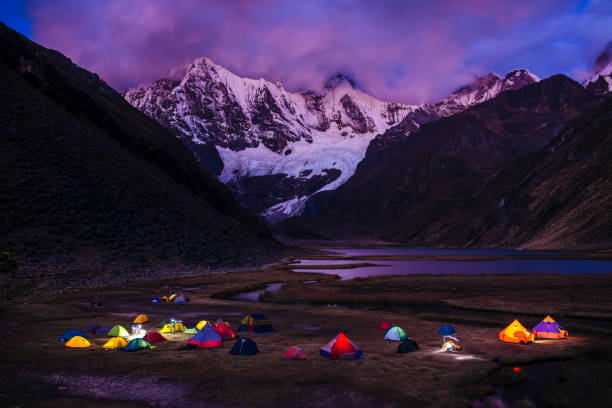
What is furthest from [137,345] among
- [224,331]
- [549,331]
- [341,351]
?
[549,331]

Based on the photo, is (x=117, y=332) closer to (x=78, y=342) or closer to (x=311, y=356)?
(x=78, y=342)

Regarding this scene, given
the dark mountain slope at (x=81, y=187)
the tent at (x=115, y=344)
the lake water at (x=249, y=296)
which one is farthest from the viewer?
the dark mountain slope at (x=81, y=187)

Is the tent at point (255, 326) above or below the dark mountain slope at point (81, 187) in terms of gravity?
below

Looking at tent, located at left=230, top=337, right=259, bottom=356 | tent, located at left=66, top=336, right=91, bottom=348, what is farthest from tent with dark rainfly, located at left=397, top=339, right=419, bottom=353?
tent, located at left=66, top=336, right=91, bottom=348

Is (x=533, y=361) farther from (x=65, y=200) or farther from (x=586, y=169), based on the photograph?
(x=586, y=169)

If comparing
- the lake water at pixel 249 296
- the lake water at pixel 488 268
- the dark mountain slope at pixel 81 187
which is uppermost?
the dark mountain slope at pixel 81 187

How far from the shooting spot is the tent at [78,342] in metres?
23.9

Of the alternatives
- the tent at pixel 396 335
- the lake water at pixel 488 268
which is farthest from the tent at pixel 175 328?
the lake water at pixel 488 268

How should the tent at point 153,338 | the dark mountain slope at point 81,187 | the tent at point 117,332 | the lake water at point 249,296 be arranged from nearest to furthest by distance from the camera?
the tent at point 153,338 → the tent at point 117,332 → the lake water at point 249,296 → the dark mountain slope at point 81,187

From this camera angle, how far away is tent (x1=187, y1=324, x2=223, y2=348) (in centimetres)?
2472

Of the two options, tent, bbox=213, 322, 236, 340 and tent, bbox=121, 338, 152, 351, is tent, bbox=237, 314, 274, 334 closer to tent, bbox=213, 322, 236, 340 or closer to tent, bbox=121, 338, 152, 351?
tent, bbox=213, 322, 236, 340

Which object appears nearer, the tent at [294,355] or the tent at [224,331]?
the tent at [294,355]

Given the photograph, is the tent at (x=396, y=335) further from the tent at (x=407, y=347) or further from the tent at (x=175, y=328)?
the tent at (x=175, y=328)

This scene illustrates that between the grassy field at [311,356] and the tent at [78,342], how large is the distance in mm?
661
